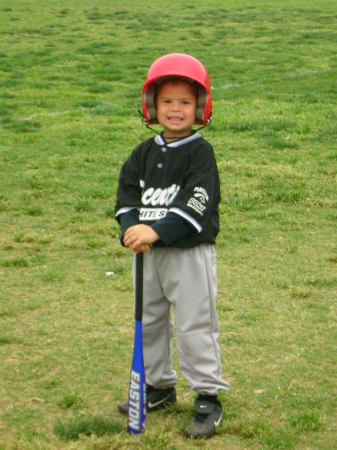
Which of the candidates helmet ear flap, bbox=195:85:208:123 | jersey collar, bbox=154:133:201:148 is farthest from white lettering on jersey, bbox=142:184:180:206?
helmet ear flap, bbox=195:85:208:123

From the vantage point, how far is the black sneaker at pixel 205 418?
351 centimetres

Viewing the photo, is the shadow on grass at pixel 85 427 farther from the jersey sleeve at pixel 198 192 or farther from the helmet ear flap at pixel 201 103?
the helmet ear flap at pixel 201 103

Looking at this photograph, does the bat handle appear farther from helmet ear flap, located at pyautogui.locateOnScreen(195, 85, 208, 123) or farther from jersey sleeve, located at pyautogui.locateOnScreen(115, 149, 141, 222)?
helmet ear flap, located at pyautogui.locateOnScreen(195, 85, 208, 123)

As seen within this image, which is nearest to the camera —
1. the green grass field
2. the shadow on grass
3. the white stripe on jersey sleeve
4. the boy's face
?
the white stripe on jersey sleeve

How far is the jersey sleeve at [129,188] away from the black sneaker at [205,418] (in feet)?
2.88

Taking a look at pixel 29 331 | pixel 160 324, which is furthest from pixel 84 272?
Answer: pixel 160 324

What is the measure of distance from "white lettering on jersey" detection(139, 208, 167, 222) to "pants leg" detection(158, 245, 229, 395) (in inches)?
5.9

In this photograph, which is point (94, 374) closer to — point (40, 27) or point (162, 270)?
point (162, 270)

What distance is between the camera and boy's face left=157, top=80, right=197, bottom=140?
11.2ft

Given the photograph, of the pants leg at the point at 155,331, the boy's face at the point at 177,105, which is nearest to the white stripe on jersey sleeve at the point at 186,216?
the pants leg at the point at 155,331

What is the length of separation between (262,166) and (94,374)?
449 cm

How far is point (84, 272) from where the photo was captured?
560 centimetres

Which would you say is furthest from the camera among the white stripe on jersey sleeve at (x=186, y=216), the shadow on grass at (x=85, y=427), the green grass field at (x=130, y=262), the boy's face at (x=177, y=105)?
the green grass field at (x=130, y=262)

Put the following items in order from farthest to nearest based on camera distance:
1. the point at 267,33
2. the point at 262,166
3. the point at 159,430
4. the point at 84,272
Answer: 1. the point at 267,33
2. the point at 262,166
3. the point at 84,272
4. the point at 159,430
